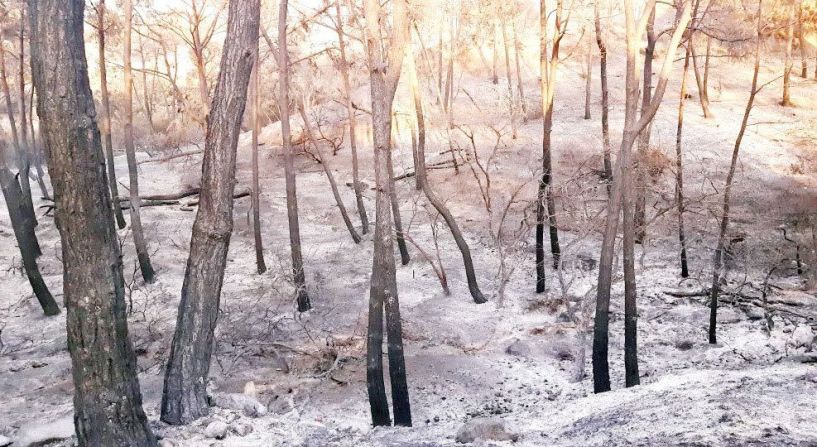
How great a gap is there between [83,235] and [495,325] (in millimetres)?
11140

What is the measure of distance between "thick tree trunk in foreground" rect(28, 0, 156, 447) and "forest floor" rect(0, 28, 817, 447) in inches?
46.2

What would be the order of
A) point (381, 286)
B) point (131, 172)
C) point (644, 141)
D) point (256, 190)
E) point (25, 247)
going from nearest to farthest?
point (381, 286) → point (25, 247) → point (644, 141) → point (131, 172) → point (256, 190)

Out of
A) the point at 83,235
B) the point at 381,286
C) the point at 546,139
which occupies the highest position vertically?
the point at 546,139

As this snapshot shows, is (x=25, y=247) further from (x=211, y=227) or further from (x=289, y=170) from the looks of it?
(x=211, y=227)

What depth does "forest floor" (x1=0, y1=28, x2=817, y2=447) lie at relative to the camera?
752 cm

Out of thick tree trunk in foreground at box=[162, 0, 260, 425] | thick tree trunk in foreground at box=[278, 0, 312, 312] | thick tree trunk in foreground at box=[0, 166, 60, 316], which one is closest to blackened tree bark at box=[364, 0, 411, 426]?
thick tree trunk in foreground at box=[162, 0, 260, 425]

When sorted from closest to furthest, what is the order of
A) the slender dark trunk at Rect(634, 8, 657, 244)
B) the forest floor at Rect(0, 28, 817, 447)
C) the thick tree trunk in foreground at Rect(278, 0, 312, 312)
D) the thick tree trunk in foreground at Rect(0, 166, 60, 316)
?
the forest floor at Rect(0, 28, 817, 447) < the thick tree trunk in foreground at Rect(0, 166, 60, 316) < the slender dark trunk at Rect(634, 8, 657, 244) < the thick tree trunk in foreground at Rect(278, 0, 312, 312)

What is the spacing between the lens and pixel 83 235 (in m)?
5.64

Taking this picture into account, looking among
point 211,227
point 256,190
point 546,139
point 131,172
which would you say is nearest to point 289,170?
point 256,190

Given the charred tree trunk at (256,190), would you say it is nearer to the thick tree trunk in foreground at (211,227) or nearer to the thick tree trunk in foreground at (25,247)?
the thick tree trunk in foreground at (25,247)

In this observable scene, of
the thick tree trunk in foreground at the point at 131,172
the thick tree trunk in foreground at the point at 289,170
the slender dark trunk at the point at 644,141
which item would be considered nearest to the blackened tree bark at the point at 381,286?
the thick tree trunk in foreground at the point at 289,170

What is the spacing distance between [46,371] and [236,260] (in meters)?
7.93

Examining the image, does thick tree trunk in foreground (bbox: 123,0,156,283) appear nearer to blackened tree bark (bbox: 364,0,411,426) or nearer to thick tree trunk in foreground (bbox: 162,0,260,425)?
blackened tree bark (bbox: 364,0,411,426)

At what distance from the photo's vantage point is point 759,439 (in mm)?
5605
